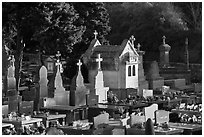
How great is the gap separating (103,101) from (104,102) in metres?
0.15

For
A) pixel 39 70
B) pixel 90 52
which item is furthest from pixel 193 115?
pixel 90 52

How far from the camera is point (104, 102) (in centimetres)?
2164

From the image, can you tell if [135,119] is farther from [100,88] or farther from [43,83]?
[100,88]

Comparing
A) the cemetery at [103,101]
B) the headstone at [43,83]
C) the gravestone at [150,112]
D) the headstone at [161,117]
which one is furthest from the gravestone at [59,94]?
the headstone at [161,117]

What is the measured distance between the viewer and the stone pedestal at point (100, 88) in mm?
22156

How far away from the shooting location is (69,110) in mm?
19016

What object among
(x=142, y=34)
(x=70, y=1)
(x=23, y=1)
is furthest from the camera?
(x=142, y=34)

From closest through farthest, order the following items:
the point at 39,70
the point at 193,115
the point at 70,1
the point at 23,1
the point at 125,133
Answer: the point at 125,133 < the point at 193,115 < the point at 39,70 < the point at 23,1 < the point at 70,1

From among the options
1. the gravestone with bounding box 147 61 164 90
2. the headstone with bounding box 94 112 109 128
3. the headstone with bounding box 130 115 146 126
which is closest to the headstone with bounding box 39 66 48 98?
the headstone with bounding box 94 112 109 128

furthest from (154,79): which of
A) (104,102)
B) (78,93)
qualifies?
(78,93)

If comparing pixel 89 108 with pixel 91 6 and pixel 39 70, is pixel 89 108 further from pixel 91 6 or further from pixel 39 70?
pixel 91 6

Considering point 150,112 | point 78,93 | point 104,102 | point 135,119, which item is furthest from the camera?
point 104,102

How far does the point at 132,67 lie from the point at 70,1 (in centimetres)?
486

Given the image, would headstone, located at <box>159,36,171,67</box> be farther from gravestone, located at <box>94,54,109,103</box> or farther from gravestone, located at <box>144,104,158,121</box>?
gravestone, located at <box>144,104,158,121</box>
